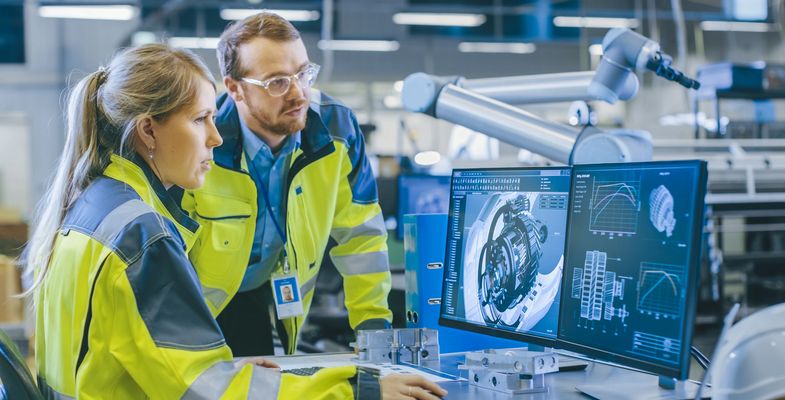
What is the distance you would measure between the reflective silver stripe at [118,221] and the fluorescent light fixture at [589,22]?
9687mm

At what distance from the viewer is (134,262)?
4.53ft

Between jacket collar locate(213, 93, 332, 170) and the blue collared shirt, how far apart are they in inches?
0.8

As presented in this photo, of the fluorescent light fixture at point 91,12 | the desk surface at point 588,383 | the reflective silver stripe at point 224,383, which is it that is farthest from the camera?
the fluorescent light fixture at point 91,12

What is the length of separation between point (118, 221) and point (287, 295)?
0.98 metres

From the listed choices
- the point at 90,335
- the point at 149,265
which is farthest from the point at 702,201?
the point at 90,335

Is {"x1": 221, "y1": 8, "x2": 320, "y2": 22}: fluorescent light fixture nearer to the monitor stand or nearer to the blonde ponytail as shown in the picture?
the blonde ponytail

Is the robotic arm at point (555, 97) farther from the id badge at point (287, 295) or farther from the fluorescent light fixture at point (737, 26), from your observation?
the fluorescent light fixture at point (737, 26)

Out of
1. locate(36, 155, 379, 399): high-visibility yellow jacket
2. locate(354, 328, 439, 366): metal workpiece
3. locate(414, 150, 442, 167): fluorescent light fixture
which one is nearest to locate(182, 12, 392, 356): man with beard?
locate(354, 328, 439, 366): metal workpiece

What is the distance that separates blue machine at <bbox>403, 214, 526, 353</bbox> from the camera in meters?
2.11

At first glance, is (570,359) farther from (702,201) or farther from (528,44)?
(528,44)

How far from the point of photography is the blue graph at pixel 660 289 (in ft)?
4.55

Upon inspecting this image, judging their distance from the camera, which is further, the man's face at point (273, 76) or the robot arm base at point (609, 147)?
the man's face at point (273, 76)

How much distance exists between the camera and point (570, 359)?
74.6 inches

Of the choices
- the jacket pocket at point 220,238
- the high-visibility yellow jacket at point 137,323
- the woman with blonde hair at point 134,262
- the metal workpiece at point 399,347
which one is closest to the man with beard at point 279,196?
the jacket pocket at point 220,238
